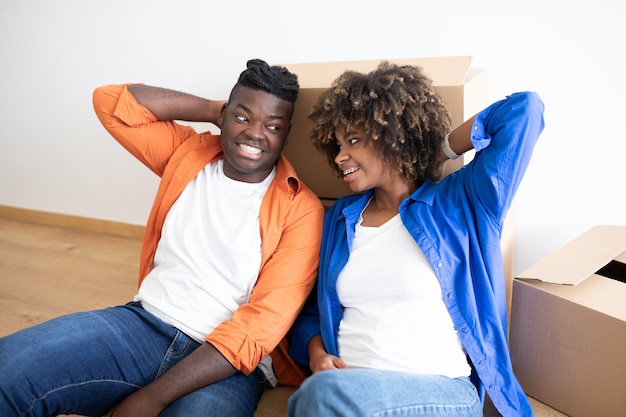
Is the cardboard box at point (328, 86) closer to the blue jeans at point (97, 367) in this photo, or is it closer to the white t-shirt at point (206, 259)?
the white t-shirt at point (206, 259)

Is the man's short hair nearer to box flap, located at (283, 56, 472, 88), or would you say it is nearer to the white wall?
box flap, located at (283, 56, 472, 88)

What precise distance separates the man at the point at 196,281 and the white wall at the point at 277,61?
1.83 feet

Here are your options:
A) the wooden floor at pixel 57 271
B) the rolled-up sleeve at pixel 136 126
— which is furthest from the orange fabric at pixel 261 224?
the wooden floor at pixel 57 271

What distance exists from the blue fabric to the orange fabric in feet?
0.38

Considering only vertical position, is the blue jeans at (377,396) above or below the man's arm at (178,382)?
above

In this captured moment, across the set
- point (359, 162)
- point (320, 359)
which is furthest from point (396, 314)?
point (359, 162)

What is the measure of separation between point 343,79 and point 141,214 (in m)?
1.54

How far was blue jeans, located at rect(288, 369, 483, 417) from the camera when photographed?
89 cm

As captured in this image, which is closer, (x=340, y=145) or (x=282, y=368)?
(x=340, y=145)

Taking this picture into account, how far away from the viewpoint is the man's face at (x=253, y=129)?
1.32 m

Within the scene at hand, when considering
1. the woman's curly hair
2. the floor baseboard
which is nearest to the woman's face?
the woman's curly hair

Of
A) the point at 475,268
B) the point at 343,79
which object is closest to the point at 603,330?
the point at 475,268

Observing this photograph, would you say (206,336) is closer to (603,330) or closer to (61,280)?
(603,330)

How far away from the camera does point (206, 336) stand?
1249 millimetres
